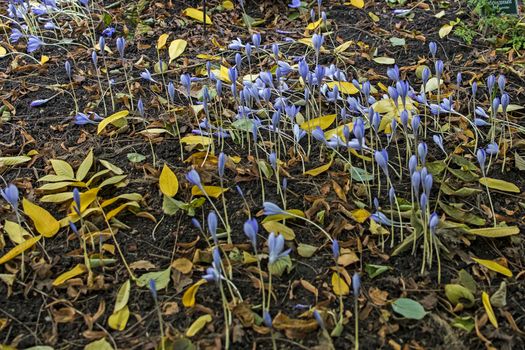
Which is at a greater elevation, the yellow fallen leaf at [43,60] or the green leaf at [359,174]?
the yellow fallen leaf at [43,60]

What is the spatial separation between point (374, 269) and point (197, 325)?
1.70ft

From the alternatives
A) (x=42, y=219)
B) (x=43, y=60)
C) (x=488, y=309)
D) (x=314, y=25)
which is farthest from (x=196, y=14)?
(x=488, y=309)

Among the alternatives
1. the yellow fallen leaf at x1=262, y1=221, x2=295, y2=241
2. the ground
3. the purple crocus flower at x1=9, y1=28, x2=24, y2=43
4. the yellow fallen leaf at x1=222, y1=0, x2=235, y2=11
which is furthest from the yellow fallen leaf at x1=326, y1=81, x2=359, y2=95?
the purple crocus flower at x1=9, y1=28, x2=24, y2=43

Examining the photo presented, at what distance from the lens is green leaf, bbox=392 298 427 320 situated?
161 centimetres

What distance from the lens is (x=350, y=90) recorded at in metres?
2.53

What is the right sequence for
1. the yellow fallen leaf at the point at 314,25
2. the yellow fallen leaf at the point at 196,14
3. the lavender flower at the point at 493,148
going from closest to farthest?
the lavender flower at the point at 493,148 → the yellow fallen leaf at the point at 314,25 → the yellow fallen leaf at the point at 196,14

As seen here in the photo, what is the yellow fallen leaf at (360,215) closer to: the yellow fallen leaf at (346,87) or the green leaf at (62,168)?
the yellow fallen leaf at (346,87)

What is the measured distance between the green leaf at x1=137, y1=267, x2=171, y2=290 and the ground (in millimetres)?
11

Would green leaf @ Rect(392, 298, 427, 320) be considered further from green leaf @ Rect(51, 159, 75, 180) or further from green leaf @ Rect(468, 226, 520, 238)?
green leaf @ Rect(51, 159, 75, 180)

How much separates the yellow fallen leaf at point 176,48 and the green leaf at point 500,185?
1.51m

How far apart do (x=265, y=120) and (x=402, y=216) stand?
2.36 feet

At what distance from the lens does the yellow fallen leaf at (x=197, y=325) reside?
1.57m

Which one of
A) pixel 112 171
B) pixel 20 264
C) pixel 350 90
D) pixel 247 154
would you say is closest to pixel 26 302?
pixel 20 264

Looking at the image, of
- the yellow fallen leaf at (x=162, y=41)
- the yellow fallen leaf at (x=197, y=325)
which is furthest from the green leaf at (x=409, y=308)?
the yellow fallen leaf at (x=162, y=41)
